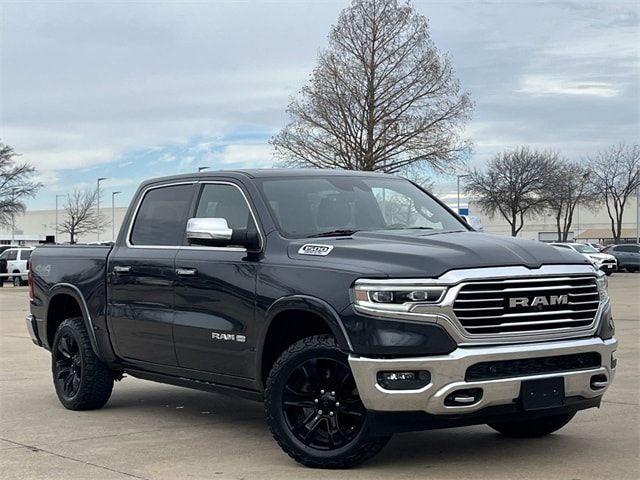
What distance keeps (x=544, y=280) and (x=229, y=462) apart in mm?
2296

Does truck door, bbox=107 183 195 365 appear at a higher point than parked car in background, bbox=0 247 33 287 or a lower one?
higher

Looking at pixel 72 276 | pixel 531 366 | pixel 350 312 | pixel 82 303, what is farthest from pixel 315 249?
pixel 72 276

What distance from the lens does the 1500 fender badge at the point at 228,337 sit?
267 inches

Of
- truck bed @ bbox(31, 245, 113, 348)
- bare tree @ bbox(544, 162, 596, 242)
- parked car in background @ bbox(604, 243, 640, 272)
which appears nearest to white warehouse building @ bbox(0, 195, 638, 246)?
bare tree @ bbox(544, 162, 596, 242)

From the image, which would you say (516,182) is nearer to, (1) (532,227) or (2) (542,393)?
(1) (532,227)

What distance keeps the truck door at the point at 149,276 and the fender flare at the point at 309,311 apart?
1.11m

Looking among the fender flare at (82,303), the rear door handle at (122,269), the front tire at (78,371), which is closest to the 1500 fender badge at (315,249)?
the rear door handle at (122,269)

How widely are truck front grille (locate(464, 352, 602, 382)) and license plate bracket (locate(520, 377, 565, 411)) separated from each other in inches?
2.3

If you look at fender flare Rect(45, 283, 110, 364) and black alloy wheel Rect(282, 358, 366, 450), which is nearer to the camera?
black alloy wheel Rect(282, 358, 366, 450)

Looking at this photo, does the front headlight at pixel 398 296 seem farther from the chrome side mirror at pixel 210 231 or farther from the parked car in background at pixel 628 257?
the parked car in background at pixel 628 257

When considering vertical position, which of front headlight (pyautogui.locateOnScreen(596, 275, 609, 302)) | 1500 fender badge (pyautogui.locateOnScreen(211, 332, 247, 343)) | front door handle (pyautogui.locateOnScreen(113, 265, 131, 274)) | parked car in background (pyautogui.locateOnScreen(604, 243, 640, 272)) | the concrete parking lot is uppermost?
front door handle (pyautogui.locateOnScreen(113, 265, 131, 274))

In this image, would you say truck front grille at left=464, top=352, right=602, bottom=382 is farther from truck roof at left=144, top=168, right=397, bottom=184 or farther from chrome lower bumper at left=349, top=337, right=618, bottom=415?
truck roof at left=144, top=168, right=397, bottom=184

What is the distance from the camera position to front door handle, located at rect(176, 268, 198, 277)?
23.9ft

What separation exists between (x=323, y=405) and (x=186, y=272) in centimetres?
171
